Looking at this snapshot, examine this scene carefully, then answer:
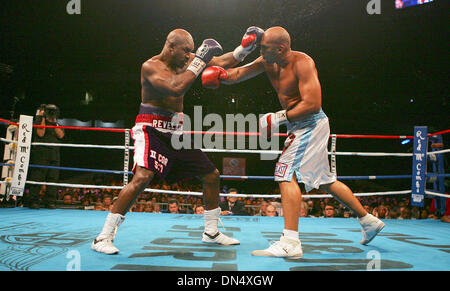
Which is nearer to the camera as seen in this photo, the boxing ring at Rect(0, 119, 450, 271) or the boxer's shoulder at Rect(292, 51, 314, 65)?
the boxing ring at Rect(0, 119, 450, 271)

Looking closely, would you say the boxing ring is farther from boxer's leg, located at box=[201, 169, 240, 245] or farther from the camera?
the camera

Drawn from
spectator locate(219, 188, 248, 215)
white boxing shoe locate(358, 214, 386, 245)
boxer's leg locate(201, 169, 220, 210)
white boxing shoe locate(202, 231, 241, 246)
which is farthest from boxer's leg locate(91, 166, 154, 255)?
spectator locate(219, 188, 248, 215)

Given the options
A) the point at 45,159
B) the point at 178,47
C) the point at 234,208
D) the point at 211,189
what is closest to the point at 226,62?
the point at 178,47

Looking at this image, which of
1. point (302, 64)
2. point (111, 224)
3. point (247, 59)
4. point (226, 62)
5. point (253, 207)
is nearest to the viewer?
point (111, 224)

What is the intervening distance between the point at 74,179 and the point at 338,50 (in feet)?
32.9

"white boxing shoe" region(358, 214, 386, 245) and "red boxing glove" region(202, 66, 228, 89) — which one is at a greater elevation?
"red boxing glove" region(202, 66, 228, 89)

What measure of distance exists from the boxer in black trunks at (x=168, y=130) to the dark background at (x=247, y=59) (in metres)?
5.56

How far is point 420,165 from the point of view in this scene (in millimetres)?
3287

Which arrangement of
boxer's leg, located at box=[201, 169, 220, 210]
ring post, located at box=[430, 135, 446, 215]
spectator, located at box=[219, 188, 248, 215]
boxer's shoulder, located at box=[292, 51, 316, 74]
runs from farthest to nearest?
spectator, located at box=[219, 188, 248, 215]
ring post, located at box=[430, 135, 446, 215]
boxer's leg, located at box=[201, 169, 220, 210]
boxer's shoulder, located at box=[292, 51, 316, 74]

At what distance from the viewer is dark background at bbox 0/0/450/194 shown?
7129mm

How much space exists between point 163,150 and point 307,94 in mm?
860

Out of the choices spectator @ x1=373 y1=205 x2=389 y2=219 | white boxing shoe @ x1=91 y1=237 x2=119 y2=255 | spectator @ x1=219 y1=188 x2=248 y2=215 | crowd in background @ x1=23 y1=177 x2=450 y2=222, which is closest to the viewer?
white boxing shoe @ x1=91 y1=237 x2=119 y2=255

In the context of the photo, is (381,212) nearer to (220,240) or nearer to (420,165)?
(420,165)

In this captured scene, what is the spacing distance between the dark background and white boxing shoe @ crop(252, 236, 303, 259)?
20.8 ft
